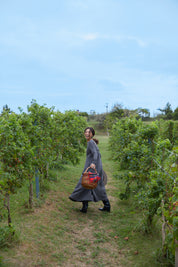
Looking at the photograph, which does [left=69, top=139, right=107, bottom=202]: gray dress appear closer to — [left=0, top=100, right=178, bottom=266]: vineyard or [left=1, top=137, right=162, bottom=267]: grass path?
[left=1, top=137, right=162, bottom=267]: grass path

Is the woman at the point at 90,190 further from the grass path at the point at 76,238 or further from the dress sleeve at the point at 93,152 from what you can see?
the grass path at the point at 76,238

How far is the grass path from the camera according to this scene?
139 inches

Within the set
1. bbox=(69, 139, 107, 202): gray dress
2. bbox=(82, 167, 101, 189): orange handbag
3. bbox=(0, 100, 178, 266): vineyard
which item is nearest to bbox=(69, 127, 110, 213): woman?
bbox=(69, 139, 107, 202): gray dress

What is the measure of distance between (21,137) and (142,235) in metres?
2.61

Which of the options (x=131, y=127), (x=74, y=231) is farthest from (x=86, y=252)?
(x=131, y=127)

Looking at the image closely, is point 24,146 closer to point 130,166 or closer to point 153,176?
point 153,176

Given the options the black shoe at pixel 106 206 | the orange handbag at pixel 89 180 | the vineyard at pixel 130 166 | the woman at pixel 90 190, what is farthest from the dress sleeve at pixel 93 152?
the black shoe at pixel 106 206

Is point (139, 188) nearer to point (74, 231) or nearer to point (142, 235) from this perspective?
point (142, 235)

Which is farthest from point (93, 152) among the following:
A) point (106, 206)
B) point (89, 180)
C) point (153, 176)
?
point (153, 176)

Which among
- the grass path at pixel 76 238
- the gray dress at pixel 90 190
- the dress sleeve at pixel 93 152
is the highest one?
the dress sleeve at pixel 93 152

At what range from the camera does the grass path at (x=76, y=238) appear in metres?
3.52

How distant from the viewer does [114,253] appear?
3.85 metres

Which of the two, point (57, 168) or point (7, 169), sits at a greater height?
point (7, 169)

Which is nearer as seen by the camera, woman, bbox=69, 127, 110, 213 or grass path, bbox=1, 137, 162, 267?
grass path, bbox=1, 137, 162, 267
